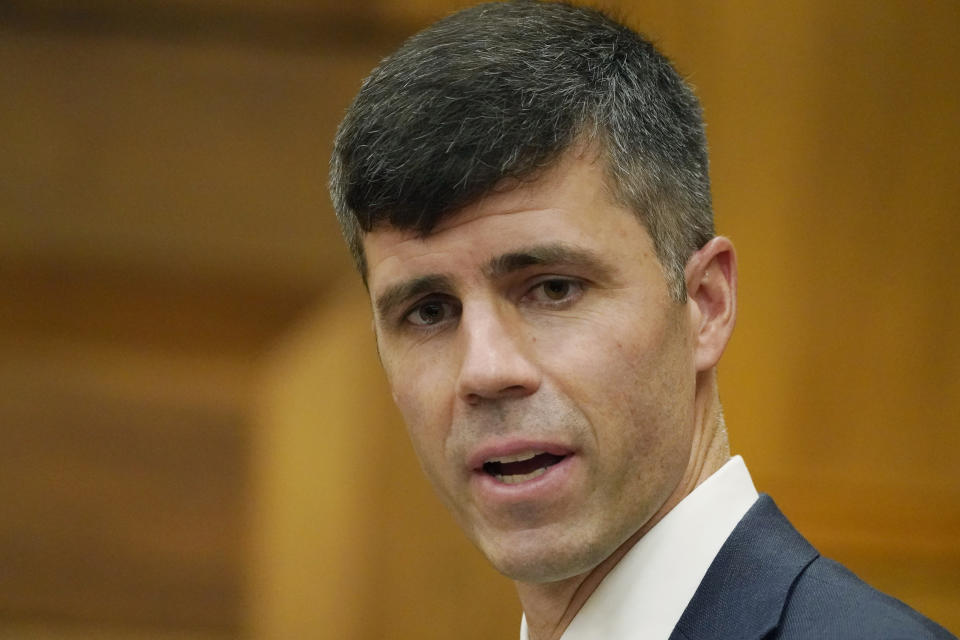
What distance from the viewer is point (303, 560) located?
205 cm

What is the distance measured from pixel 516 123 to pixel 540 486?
13.1 inches

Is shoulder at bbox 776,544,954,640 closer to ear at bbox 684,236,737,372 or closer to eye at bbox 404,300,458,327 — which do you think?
ear at bbox 684,236,737,372

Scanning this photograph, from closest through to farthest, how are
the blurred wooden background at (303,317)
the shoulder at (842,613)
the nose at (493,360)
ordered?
the shoulder at (842,613) < the nose at (493,360) < the blurred wooden background at (303,317)

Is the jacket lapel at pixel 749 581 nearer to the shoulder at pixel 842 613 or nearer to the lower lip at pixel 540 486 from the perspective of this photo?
the shoulder at pixel 842 613

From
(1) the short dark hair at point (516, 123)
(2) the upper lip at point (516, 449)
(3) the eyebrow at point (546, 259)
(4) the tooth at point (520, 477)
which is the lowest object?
(4) the tooth at point (520, 477)

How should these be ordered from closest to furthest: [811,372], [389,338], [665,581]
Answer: [665,581] → [389,338] → [811,372]

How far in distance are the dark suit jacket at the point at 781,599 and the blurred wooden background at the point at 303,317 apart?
0.93m

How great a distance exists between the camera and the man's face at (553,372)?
1.13m

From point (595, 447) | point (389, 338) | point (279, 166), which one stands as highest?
point (279, 166)

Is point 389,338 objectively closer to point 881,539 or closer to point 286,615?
point 286,615

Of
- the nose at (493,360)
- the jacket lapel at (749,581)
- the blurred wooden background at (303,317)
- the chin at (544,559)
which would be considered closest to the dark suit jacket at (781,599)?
the jacket lapel at (749,581)

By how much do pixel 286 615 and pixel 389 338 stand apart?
931mm

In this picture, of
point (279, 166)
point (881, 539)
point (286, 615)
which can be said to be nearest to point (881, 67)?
point (881, 539)

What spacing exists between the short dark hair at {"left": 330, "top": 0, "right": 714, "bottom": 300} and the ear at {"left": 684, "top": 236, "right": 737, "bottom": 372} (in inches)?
0.7
